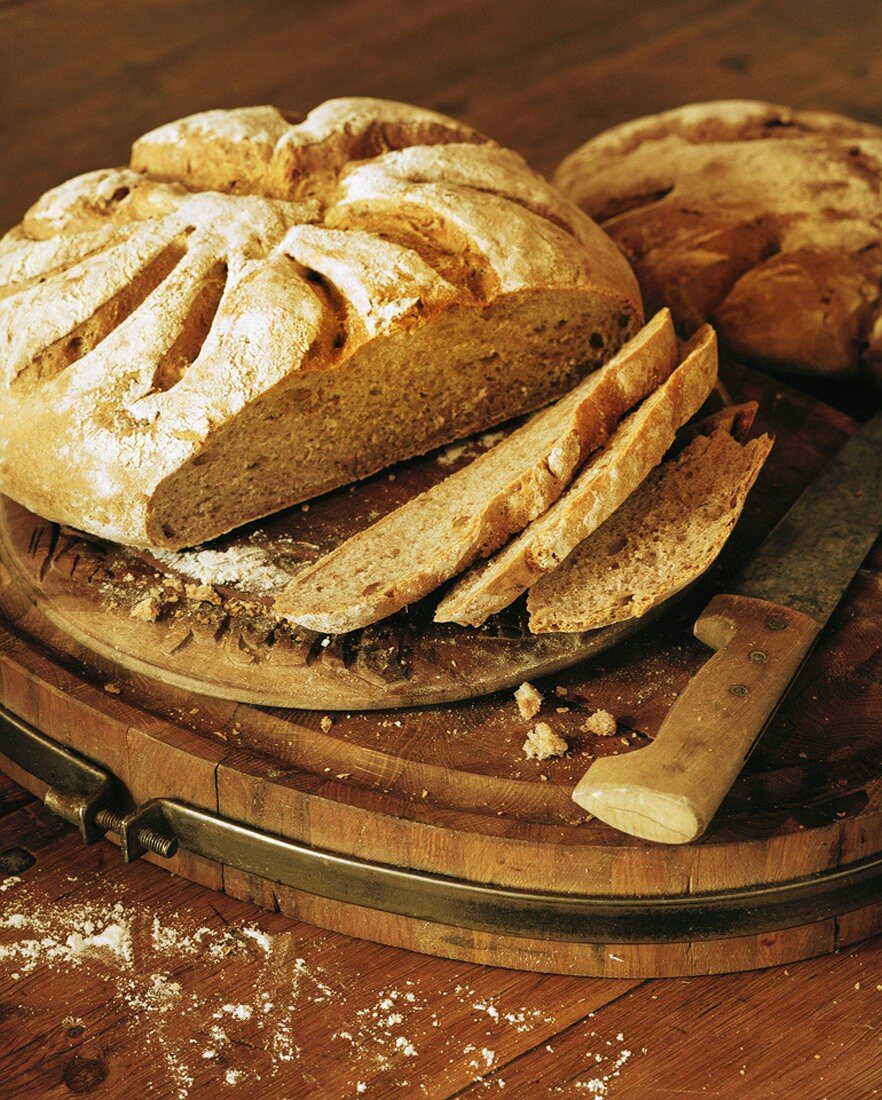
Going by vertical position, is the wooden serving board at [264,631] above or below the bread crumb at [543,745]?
above

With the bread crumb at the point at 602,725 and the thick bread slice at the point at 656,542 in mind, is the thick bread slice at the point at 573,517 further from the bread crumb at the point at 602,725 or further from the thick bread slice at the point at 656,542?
the bread crumb at the point at 602,725

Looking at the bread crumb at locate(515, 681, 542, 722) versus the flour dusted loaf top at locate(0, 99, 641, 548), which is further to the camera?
the flour dusted loaf top at locate(0, 99, 641, 548)

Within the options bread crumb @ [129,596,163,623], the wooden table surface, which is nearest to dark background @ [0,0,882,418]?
bread crumb @ [129,596,163,623]

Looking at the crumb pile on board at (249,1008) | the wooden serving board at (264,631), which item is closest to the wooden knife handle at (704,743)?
the wooden serving board at (264,631)

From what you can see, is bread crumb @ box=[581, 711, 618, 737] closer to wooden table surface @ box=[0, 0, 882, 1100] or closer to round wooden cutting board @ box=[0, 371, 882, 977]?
round wooden cutting board @ box=[0, 371, 882, 977]

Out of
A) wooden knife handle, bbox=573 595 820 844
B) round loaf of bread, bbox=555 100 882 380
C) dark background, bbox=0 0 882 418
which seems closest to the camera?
wooden knife handle, bbox=573 595 820 844

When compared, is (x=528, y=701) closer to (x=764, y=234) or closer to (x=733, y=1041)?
(x=733, y=1041)

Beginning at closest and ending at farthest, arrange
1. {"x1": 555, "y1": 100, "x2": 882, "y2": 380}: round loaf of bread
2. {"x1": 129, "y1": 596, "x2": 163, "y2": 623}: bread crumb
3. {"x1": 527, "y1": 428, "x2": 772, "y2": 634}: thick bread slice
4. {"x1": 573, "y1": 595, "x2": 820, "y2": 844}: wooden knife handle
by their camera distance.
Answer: {"x1": 573, "y1": 595, "x2": 820, "y2": 844}: wooden knife handle < {"x1": 527, "y1": 428, "x2": 772, "y2": 634}: thick bread slice < {"x1": 129, "y1": 596, "x2": 163, "y2": 623}: bread crumb < {"x1": 555, "y1": 100, "x2": 882, "y2": 380}: round loaf of bread
